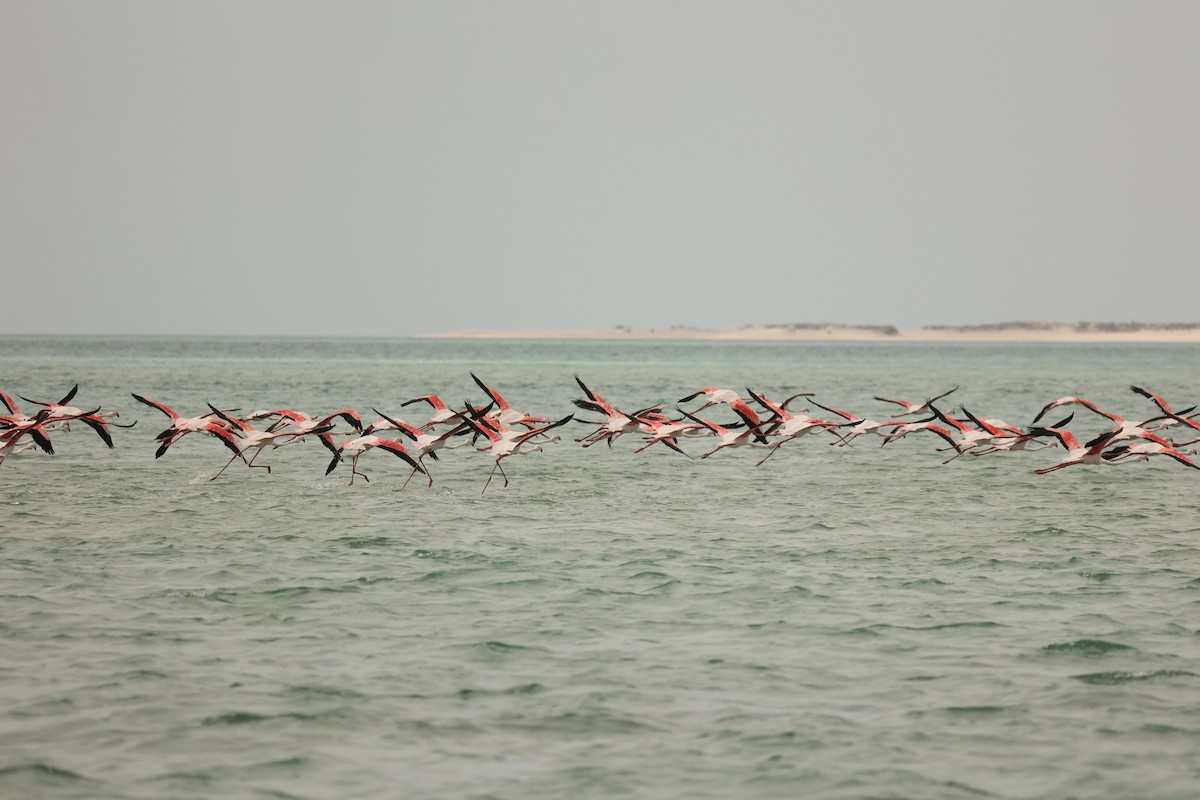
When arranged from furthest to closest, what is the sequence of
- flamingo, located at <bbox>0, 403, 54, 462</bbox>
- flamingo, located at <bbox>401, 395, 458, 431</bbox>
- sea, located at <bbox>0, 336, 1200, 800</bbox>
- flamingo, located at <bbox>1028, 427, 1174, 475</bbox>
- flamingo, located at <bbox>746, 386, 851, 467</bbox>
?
flamingo, located at <bbox>746, 386, 851, 467</bbox> < flamingo, located at <bbox>401, 395, 458, 431</bbox> < flamingo, located at <bbox>1028, 427, 1174, 475</bbox> < flamingo, located at <bbox>0, 403, 54, 462</bbox> < sea, located at <bbox>0, 336, 1200, 800</bbox>

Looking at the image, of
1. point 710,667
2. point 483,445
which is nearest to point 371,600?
point 710,667

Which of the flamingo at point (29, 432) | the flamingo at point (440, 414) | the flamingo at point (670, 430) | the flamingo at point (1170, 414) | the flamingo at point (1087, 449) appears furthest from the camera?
the flamingo at point (1170, 414)

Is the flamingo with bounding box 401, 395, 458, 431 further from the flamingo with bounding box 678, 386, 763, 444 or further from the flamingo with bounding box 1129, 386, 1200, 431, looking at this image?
the flamingo with bounding box 1129, 386, 1200, 431

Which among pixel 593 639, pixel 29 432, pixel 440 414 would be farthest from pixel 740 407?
pixel 29 432

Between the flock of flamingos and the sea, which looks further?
the flock of flamingos

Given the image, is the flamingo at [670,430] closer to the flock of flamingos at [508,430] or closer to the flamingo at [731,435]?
the flock of flamingos at [508,430]

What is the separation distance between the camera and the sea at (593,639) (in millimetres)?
9406

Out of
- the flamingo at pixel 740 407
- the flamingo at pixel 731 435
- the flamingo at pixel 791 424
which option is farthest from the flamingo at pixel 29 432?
the flamingo at pixel 791 424

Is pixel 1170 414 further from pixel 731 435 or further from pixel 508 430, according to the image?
pixel 508 430

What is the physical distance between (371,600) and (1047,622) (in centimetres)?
709

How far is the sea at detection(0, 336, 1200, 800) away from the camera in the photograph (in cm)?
941

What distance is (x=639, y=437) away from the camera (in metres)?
41.8

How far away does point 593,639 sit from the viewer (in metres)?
12.8

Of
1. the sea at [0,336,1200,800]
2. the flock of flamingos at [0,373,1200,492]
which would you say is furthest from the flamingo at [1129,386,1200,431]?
the sea at [0,336,1200,800]
